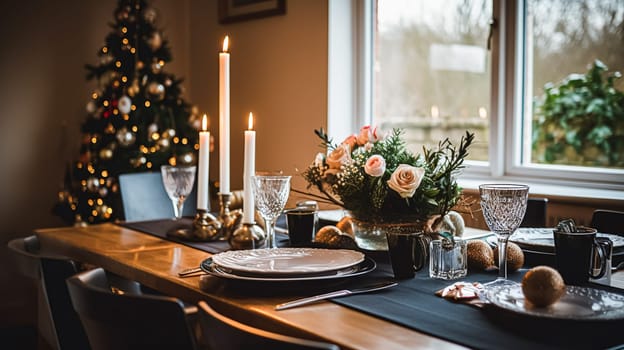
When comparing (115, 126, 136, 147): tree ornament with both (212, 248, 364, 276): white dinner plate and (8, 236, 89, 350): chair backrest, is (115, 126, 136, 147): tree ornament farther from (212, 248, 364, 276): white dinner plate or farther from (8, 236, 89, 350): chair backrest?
(212, 248, 364, 276): white dinner plate

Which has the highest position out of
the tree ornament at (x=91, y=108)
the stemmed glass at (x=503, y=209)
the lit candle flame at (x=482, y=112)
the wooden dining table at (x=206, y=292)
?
the tree ornament at (x=91, y=108)

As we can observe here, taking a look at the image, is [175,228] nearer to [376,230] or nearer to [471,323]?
[376,230]

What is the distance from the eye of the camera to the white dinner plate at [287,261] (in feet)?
4.95

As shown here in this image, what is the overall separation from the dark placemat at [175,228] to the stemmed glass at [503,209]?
2.20 ft

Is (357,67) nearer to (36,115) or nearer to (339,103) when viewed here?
(339,103)

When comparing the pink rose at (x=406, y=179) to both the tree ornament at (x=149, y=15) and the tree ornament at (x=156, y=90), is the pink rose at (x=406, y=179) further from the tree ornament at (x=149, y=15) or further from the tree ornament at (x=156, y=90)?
the tree ornament at (x=149, y=15)

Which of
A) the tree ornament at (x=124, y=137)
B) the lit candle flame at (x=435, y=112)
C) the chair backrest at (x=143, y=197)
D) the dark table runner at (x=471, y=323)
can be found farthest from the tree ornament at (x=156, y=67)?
the dark table runner at (x=471, y=323)

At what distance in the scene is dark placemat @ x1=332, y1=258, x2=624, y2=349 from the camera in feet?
3.73

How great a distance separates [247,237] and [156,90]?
6.71 ft

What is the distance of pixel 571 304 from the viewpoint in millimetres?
1302

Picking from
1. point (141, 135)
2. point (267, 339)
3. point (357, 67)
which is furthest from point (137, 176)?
point (267, 339)

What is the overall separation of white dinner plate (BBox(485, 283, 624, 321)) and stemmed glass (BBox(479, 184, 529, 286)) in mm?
130

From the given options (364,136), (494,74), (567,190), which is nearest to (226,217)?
(364,136)

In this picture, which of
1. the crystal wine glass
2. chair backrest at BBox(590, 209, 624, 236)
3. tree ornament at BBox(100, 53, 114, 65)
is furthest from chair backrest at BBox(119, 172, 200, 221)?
chair backrest at BBox(590, 209, 624, 236)
